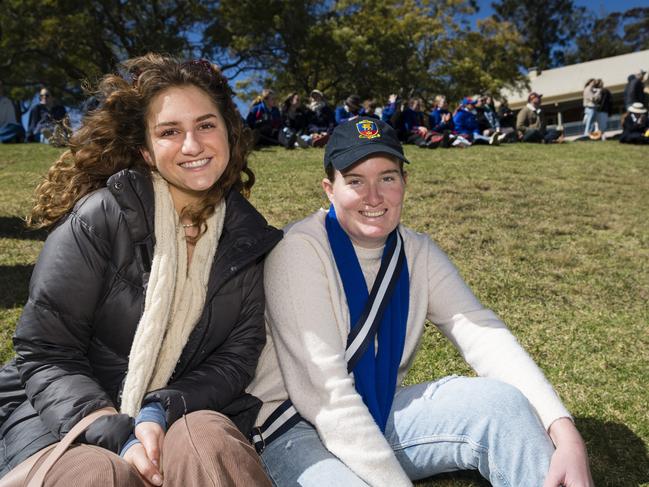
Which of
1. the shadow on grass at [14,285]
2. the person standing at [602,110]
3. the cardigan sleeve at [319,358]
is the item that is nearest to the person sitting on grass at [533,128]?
the person standing at [602,110]

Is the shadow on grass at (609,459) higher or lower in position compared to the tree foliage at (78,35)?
lower

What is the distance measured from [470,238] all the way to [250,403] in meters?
4.76

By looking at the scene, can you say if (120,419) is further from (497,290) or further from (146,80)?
(497,290)

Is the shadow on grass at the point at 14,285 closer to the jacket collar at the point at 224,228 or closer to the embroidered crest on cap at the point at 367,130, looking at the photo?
the jacket collar at the point at 224,228

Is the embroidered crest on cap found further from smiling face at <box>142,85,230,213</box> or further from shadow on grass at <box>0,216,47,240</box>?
shadow on grass at <box>0,216,47,240</box>

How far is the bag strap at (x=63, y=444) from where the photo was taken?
62.8 inches

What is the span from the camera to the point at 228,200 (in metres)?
2.49

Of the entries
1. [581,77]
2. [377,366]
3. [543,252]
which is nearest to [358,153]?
[377,366]

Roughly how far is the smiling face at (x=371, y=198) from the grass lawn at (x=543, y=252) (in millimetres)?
1205

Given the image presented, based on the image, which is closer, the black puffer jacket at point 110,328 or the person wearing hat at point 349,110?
the black puffer jacket at point 110,328

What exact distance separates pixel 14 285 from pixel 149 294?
342cm

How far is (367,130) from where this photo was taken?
2.43m

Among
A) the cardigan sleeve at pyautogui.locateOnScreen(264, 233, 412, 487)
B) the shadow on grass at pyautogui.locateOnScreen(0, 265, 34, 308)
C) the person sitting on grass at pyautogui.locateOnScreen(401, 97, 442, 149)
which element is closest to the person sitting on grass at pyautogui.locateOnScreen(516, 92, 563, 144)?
the person sitting on grass at pyautogui.locateOnScreen(401, 97, 442, 149)

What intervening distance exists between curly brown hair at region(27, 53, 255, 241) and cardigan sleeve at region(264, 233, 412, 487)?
0.39m
